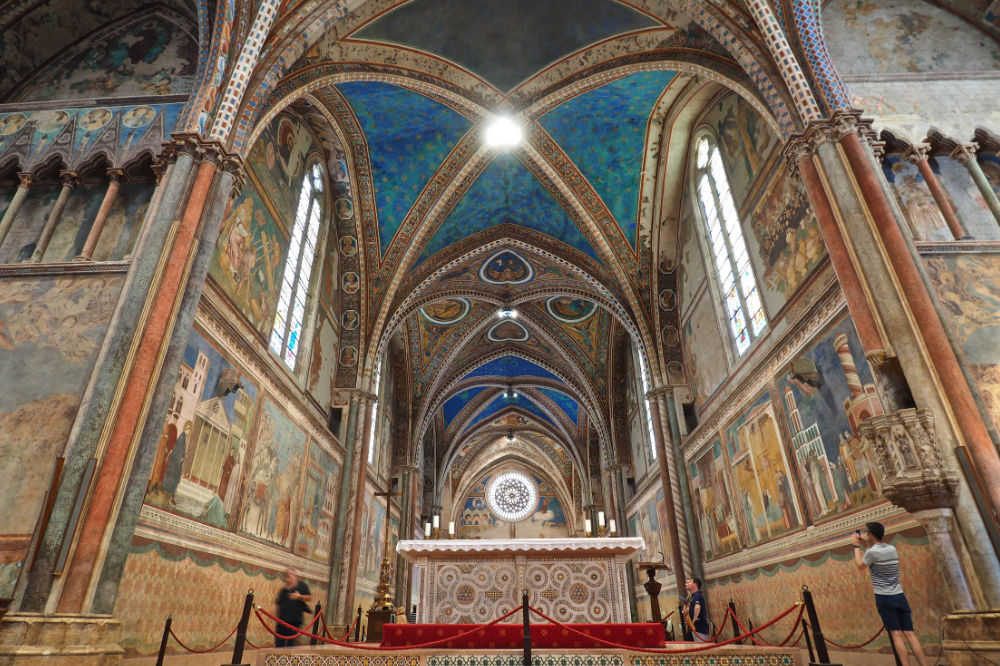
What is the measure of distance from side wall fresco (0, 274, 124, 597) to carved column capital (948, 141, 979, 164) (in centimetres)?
1070

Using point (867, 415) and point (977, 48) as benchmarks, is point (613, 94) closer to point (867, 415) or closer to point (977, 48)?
point (977, 48)

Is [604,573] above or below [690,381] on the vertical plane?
below

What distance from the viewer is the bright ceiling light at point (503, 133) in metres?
12.5

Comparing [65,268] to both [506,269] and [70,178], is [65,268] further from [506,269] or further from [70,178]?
[506,269]

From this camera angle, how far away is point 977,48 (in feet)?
29.4

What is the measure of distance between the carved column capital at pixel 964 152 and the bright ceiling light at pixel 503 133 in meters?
7.70

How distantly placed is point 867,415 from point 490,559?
569 cm

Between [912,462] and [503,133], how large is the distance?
10.1m

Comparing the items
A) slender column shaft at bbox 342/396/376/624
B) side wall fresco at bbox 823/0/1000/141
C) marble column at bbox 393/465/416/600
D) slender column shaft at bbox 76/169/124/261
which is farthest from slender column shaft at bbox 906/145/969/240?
marble column at bbox 393/465/416/600

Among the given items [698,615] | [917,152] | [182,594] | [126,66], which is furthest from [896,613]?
[126,66]

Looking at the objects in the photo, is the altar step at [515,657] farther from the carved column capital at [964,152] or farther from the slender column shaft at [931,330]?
the carved column capital at [964,152]

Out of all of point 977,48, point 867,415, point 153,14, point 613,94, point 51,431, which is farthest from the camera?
point 613,94

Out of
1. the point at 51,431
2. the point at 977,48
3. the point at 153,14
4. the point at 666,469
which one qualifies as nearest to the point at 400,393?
the point at 666,469

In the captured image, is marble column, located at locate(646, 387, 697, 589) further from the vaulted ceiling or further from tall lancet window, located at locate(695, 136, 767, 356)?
tall lancet window, located at locate(695, 136, 767, 356)
